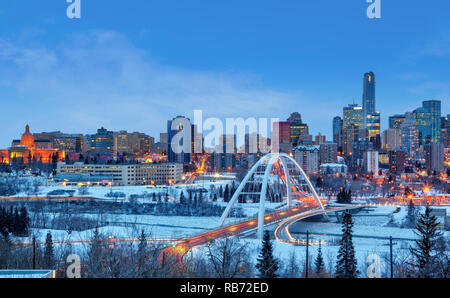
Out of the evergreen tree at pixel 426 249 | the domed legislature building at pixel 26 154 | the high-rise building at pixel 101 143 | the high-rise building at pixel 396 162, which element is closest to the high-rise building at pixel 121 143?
the high-rise building at pixel 101 143

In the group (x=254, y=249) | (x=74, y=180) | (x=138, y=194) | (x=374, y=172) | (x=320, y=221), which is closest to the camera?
(x=254, y=249)

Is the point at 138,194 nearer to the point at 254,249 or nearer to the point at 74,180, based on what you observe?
the point at 74,180

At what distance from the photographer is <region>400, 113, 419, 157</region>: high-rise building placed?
236ft

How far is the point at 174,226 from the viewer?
19094 millimetres

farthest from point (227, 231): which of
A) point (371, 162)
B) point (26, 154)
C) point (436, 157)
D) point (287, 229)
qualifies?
point (436, 157)

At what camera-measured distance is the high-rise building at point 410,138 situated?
72000mm

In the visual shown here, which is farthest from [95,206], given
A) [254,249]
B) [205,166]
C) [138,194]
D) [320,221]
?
[205,166]

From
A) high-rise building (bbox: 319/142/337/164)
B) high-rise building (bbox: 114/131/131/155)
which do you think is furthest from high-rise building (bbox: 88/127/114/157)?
high-rise building (bbox: 319/142/337/164)

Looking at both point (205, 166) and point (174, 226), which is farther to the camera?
point (205, 166)

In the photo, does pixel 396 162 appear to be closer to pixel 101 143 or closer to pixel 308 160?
pixel 308 160
